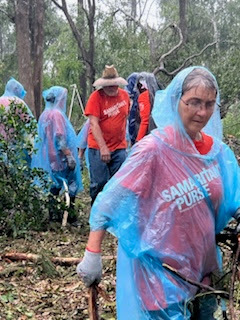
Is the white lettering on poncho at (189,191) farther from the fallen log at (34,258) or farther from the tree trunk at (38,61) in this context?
the tree trunk at (38,61)

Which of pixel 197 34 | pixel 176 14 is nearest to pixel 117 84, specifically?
pixel 197 34

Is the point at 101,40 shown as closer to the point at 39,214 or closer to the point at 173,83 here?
the point at 39,214

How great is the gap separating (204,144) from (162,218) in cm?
40

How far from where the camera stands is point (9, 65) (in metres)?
21.2

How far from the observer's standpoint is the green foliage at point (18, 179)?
5473mm

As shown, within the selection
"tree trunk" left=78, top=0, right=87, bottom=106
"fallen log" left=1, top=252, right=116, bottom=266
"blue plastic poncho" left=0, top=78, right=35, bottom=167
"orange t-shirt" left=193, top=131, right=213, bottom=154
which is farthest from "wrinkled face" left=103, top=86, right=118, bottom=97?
"tree trunk" left=78, top=0, right=87, bottom=106

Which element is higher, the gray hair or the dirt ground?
the gray hair

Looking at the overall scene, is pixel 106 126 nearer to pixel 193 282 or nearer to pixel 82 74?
pixel 193 282

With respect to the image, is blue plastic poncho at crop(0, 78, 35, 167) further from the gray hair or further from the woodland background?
the gray hair

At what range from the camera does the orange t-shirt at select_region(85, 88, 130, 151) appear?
17.7 ft

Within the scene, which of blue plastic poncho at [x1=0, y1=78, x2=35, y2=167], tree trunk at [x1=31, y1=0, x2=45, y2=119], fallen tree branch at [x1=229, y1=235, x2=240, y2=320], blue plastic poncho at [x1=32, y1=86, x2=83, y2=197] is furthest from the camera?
tree trunk at [x1=31, y1=0, x2=45, y2=119]

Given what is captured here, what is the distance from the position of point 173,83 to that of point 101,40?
17.2 metres

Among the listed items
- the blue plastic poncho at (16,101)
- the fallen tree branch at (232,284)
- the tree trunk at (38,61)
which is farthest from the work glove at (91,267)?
the tree trunk at (38,61)

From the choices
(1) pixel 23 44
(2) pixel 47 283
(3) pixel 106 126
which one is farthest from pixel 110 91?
(1) pixel 23 44
